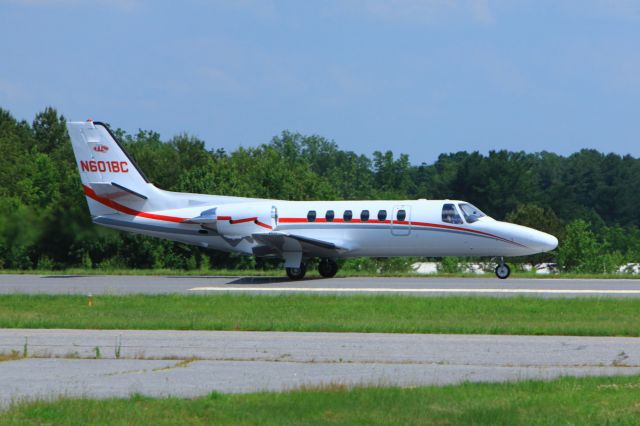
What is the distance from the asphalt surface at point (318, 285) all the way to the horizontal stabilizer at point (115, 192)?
2.78 m

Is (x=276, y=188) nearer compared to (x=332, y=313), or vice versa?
(x=332, y=313)

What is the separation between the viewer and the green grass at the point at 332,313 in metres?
19.8

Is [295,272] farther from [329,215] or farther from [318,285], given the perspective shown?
[318,285]

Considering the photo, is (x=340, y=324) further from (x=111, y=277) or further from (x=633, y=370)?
(x=111, y=277)

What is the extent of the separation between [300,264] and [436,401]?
2283cm

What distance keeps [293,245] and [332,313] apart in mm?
11396

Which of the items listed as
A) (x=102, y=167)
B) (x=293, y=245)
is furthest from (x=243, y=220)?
(x=102, y=167)

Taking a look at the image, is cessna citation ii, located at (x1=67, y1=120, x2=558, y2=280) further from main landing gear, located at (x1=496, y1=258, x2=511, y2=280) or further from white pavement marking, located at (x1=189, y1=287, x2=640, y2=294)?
white pavement marking, located at (x1=189, y1=287, x2=640, y2=294)

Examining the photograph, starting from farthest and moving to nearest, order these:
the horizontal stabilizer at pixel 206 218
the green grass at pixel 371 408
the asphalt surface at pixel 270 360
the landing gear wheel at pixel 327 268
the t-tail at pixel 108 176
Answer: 1. the t-tail at pixel 108 176
2. the landing gear wheel at pixel 327 268
3. the horizontal stabilizer at pixel 206 218
4. the asphalt surface at pixel 270 360
5. the green grass at pixel 371 408

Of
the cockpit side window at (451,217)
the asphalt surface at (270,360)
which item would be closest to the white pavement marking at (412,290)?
the cockpit side window at (451,217)

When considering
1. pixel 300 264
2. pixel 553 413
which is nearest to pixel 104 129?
pixel 300 264

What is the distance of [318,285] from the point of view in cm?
3119

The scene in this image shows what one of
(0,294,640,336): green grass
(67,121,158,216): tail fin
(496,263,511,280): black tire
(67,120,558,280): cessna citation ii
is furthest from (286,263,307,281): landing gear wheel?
(0,294,640,336): green grass

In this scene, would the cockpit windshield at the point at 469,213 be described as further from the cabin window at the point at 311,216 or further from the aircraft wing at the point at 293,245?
the cabin window at the point at 311,216
